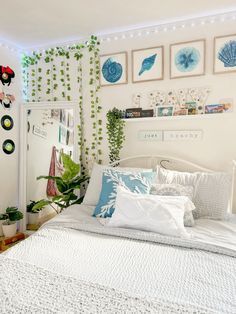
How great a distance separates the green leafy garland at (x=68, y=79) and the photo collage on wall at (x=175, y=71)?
14 cm

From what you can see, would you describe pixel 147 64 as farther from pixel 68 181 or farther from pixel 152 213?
pixel 152 213

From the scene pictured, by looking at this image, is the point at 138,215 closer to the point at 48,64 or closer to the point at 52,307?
the point at 52,307

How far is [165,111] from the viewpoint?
253 centimetres

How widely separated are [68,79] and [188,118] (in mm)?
1451

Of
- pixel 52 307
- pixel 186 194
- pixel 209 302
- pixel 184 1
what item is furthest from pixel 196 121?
pixel 52 307

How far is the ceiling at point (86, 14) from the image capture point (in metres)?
2.13

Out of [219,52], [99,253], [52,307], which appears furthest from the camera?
[219,52]

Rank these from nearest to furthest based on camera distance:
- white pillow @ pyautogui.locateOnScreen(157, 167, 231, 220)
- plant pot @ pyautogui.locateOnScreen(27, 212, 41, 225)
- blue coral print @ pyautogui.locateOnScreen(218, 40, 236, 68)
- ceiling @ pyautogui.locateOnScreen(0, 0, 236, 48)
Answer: white pillow @ pyautogui.locateOnScreen(157, 167, 231, 220) < ceiling @ pyautogui.locateOnScreen(0, 0, 236, 48) < blue coral print @ pyautogui.locateOnScreen(218, 40, 236, 68) < plant pot @ pyautogui.locateOnScreen(27, 212, 41, 225)

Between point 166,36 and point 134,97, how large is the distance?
0.67 metres

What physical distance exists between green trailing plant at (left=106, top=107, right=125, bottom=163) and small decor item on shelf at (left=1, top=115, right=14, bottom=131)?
122 centimetres

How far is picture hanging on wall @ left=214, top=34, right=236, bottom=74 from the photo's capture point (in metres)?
2.27

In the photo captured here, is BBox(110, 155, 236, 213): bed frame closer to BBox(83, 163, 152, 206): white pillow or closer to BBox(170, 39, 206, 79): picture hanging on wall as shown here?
BBox(83, 163, 152, 206): white pillow

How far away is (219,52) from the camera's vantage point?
2314mm

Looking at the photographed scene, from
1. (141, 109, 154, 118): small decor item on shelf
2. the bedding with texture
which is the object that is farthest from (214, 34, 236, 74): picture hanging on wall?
the bedding with texture
